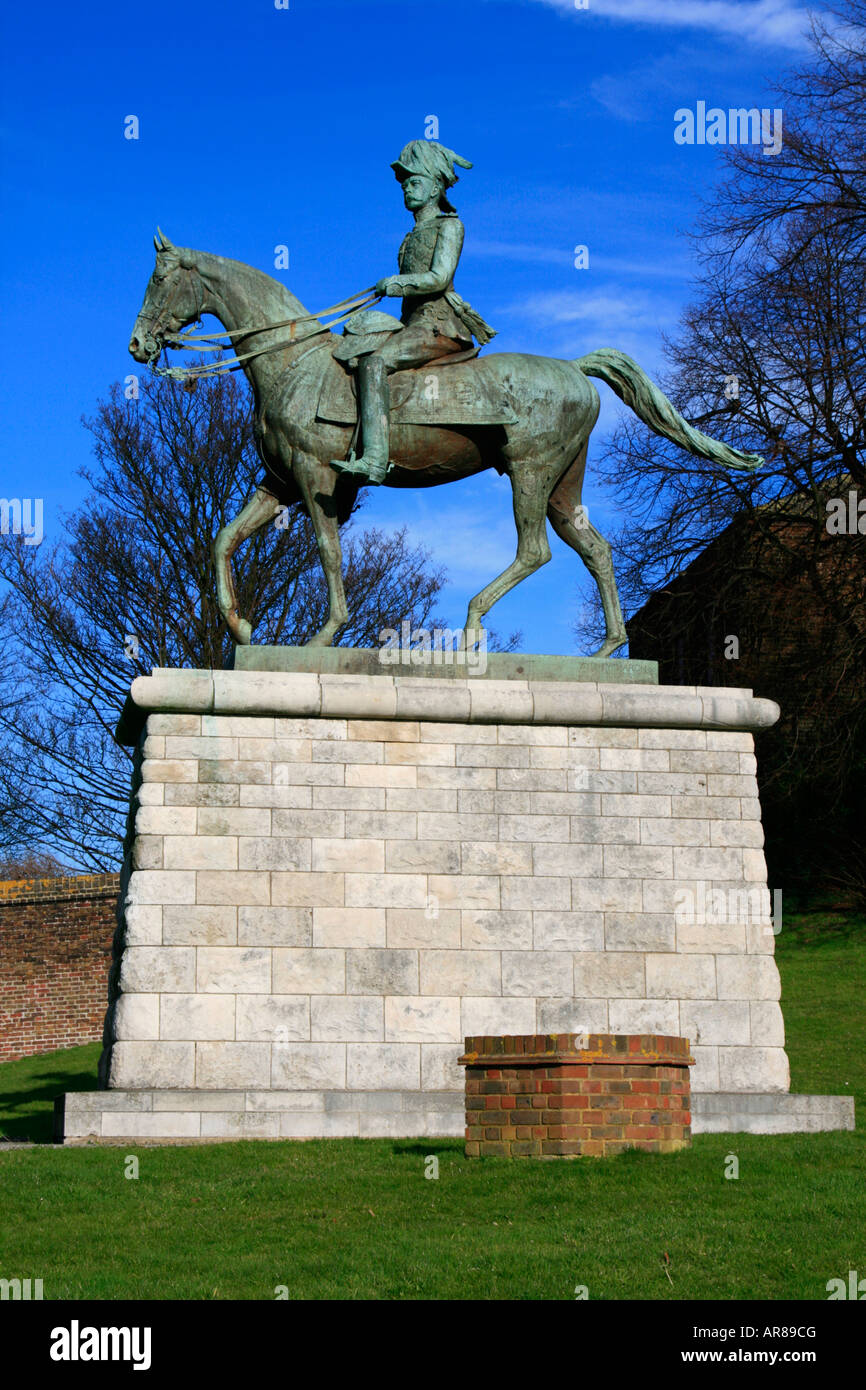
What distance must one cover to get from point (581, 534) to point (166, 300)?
389cm

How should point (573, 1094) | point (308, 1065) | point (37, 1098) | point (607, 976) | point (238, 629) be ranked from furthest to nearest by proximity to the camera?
point (37, 1098), point (238, 629), point (607, 976), point (308, 1065), point (573, 1094)

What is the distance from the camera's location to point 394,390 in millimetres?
12523

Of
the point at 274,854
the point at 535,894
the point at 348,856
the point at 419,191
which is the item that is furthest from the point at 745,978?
the point at 419,191

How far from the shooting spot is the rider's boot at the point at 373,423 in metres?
12.2

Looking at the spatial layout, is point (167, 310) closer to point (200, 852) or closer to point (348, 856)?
point (200, 852)

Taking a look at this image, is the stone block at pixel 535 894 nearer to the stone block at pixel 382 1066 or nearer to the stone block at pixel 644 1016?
the stone block at pixel 644 1016

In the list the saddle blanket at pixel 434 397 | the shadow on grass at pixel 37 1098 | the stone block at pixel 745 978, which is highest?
the saddle blanket at pixel 434 397

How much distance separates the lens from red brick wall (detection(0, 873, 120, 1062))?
76.4 ft

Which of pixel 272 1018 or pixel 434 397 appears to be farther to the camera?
pixel 434 397

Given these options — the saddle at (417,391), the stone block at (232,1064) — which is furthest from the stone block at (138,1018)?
the saddle at (417,391)

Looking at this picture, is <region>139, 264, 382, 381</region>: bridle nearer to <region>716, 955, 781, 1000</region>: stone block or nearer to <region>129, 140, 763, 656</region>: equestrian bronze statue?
<region>129, 140, 763, 656</region>: equestrian bronze statue

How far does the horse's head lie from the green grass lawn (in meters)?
6.37

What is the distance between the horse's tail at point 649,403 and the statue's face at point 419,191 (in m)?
1.79
